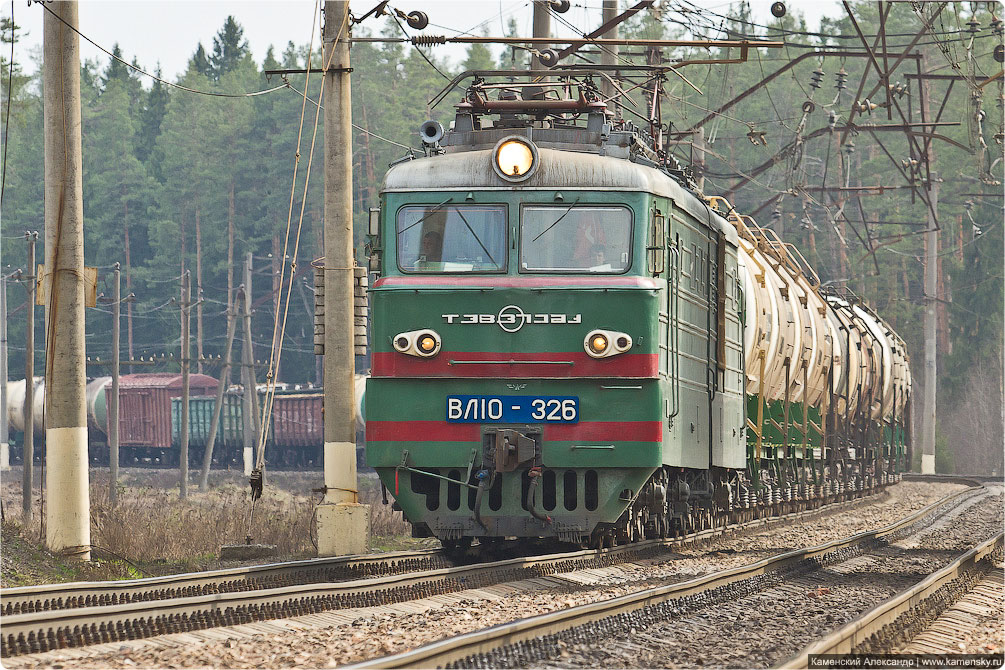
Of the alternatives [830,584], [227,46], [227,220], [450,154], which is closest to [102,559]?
[450,154]

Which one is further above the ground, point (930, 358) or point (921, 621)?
point (930, 358)

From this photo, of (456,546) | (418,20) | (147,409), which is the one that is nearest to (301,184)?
(147,409)

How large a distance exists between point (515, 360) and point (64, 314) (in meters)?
3.93

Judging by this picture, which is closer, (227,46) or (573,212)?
(573,212)

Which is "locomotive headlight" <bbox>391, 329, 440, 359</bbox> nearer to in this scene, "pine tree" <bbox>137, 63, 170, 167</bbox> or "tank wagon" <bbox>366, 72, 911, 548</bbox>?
"tank wagon" <bbox>366, 72, 911, 548</bbox>

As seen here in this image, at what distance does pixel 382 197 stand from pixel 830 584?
4.88 metres

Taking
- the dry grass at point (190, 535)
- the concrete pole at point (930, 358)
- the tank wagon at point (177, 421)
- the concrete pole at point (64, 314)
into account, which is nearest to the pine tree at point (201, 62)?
the tank wagon at point (177, 421)

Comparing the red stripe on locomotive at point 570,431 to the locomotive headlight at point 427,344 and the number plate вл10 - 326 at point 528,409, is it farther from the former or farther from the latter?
the locomotive headlight at point 427,344

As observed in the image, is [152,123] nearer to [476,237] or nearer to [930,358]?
[930,358]

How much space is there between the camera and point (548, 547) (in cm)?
A: 1368

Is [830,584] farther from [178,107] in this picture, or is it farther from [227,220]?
[178,107]

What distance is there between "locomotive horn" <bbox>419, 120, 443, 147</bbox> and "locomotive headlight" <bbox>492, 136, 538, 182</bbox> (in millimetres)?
868

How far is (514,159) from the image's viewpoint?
1161 cm

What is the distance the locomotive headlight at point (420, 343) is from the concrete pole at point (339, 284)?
9.96 ft
